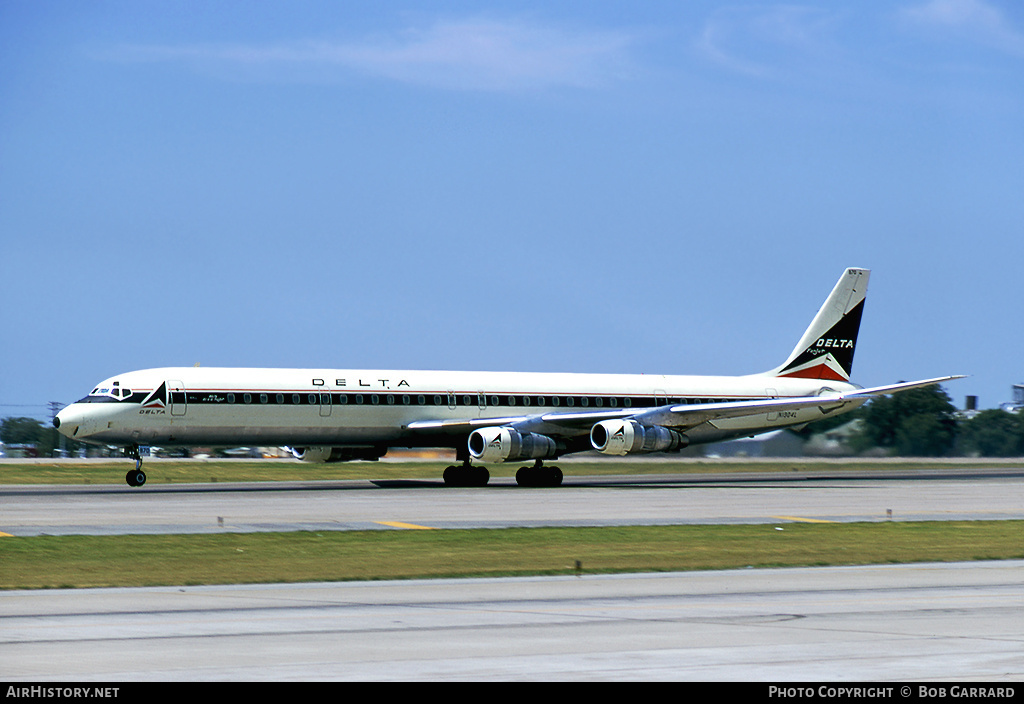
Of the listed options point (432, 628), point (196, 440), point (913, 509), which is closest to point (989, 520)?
point (913, 509)

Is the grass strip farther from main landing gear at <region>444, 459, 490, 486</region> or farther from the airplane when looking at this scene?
main landing gear at <region>444, 459, 490, 486</region>

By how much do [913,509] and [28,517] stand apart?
22.8 metres

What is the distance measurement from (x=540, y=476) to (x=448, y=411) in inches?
169

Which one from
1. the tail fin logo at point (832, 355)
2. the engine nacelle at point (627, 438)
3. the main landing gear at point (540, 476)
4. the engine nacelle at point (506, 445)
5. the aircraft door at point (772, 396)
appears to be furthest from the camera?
the tail fin logo at point (832, 355)

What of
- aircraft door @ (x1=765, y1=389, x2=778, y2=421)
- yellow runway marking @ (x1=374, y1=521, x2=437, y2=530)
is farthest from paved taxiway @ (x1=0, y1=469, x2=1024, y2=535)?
aircraft door @ (x1=765, y1=389, x2=778, y2=421)

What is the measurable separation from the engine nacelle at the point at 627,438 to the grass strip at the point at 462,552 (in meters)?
19.0

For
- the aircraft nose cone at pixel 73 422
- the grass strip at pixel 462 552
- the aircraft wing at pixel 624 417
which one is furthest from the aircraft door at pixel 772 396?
the aircraft nose cone at pixel 73 422

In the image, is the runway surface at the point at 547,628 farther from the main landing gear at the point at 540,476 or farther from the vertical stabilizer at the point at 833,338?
the vertical stabilizer at the point at 833,338

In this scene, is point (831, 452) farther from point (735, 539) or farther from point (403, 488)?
point (735, 539)

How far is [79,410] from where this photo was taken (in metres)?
45.3

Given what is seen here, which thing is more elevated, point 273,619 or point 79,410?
point 79,410

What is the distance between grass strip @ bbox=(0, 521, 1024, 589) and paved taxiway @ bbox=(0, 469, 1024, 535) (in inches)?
92.2

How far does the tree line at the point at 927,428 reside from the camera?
80938 mm

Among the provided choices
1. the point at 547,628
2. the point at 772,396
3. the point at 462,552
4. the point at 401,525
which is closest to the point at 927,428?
the point at 772,396
